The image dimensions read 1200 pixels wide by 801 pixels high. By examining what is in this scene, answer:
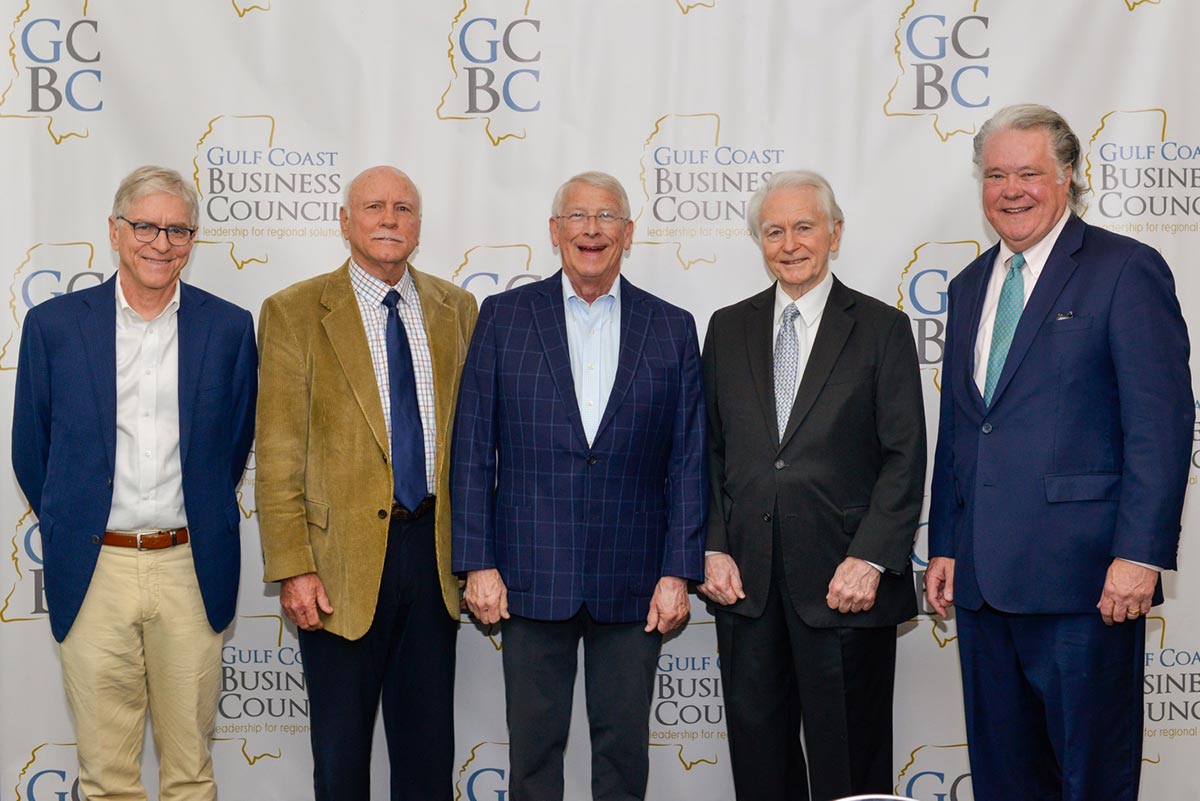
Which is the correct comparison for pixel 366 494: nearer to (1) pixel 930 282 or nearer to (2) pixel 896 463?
(2) pixel 896 463

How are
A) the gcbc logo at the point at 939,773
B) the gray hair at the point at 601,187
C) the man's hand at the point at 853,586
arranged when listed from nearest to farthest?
1. the man's hand at the point at 853,586
2. the gray hair at the point at 601,187
3. the gcbc logo at the point at 939,773

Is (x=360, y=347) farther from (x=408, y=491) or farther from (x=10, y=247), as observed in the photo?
(x=10, y=247)

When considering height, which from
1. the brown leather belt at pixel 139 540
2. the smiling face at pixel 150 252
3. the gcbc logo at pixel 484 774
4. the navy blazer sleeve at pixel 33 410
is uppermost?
the smiling face at pixel 150 252

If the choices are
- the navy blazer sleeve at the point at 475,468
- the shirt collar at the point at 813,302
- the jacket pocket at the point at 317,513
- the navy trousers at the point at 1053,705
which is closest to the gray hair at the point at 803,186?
the shirt collar at the point at 813,302

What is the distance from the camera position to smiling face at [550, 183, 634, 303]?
106 inches

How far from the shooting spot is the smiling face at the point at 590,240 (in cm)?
269

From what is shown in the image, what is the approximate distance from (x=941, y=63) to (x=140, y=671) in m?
2.92

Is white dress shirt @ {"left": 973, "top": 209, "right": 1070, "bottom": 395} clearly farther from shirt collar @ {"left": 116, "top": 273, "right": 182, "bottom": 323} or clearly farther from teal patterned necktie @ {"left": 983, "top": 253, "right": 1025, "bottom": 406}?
shirt collar @ {"left": 116, "top": 273, "right": 182, "bottom": 323}

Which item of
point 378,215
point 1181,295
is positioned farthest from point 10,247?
point 1181,295

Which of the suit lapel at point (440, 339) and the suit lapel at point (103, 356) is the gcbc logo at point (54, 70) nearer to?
the suit lapel at point (103, 356)

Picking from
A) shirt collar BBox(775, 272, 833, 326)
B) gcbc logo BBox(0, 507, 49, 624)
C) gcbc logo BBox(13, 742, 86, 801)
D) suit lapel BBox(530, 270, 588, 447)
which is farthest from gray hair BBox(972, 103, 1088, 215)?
gcbc logo BBox(13, 742, 86, 801)

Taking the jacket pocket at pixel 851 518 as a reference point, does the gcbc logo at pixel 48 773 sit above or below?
below

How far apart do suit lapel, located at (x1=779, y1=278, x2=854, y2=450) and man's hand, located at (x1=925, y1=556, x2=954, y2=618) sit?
513 millimetres

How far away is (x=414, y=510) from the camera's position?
106 inches
